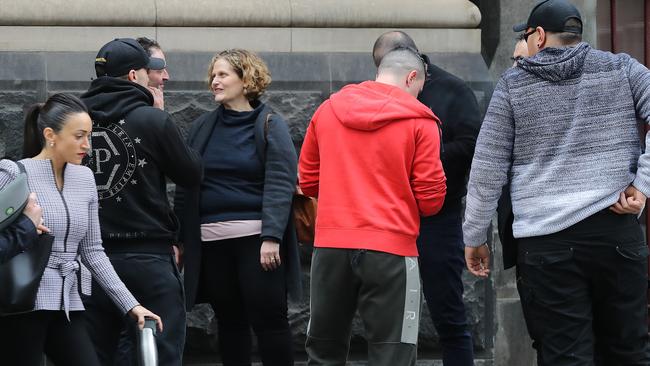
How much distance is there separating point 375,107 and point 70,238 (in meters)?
1.30

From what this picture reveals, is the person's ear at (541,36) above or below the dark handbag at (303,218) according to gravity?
above

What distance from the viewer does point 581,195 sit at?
5.30 metres

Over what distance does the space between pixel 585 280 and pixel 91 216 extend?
1.95 meters

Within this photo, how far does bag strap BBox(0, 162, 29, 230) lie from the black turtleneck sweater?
5.57 ft

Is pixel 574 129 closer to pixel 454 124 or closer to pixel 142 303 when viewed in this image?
pixel 454 124

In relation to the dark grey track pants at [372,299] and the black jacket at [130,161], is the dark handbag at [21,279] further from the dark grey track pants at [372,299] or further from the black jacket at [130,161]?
the dark grey track pants at [372,299]

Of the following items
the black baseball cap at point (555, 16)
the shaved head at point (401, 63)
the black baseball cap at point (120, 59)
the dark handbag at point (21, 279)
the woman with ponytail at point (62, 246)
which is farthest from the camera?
the black baseball cap at point (120, 59)

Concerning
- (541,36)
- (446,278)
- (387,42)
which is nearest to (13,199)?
(541,36)

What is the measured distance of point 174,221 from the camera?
6.16 m

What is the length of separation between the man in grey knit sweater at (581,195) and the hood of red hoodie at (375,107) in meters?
0.35

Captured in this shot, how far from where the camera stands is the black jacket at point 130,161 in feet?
19.5

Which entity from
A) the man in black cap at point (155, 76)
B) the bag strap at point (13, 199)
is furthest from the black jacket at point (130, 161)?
the bag strap at point (13, 199)

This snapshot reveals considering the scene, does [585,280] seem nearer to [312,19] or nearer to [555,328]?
[555,328]

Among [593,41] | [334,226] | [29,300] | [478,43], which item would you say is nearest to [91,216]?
[29,300]
